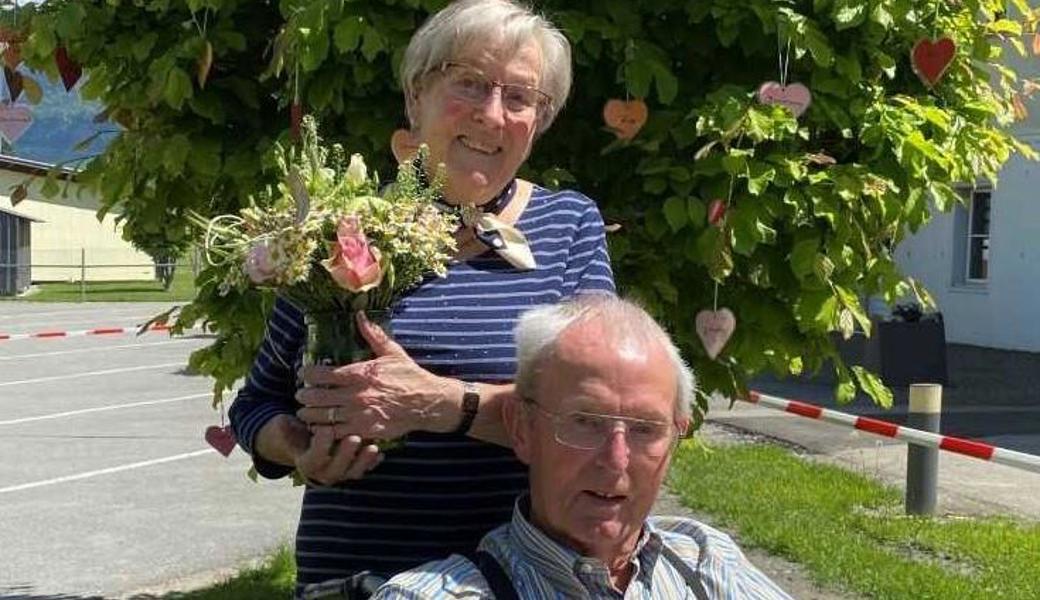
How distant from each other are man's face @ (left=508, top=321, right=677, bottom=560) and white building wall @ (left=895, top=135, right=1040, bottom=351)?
15416 millimetres

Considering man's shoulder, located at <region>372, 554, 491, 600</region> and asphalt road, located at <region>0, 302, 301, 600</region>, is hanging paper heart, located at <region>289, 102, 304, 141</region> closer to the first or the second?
man's shoulder, located at <region>372, 554, 491, 600</region>

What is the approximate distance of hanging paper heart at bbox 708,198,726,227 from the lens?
10.9ft

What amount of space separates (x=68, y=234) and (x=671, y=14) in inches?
1865

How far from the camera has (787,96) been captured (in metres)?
3.30

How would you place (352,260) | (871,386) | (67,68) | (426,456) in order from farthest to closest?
(871,386) → (67,68) → (426,456) → (352,260)

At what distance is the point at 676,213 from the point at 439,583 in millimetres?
1625

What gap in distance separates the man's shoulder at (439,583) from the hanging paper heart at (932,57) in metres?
2.08

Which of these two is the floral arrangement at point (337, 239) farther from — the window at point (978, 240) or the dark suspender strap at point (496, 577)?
the window at point (978, 240)

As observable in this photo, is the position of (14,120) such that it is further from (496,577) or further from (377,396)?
(496,577)

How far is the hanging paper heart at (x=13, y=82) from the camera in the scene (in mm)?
3906

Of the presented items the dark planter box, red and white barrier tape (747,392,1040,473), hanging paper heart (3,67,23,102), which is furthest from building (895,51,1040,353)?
hanging paper heart (3,67,23,102)

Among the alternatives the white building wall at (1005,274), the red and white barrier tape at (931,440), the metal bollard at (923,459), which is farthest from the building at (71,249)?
the metal bollard at (923,459)

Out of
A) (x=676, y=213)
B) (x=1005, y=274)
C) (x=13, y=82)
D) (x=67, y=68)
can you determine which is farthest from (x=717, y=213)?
(x=1005, y=274)

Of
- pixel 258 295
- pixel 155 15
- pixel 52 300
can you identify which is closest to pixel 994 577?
pixel 258 295
